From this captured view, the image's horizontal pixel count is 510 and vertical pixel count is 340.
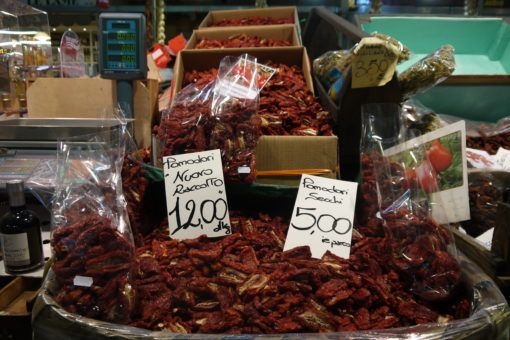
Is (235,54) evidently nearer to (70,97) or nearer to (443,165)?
(70,97)

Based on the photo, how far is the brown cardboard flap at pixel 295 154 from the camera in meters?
1.44

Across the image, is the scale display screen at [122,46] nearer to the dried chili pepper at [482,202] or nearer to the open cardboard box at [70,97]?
the open cardboard box at [70,97]

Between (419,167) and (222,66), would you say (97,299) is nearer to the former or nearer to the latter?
(419,167)

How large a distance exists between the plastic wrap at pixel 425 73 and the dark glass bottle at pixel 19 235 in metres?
1.31

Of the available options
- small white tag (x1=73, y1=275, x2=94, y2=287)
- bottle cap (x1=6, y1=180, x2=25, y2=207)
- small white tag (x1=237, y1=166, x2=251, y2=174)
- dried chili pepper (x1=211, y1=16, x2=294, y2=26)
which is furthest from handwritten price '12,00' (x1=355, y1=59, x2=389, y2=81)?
dried chili pepper (x1=211, y1=16, x2=294, y2=26)

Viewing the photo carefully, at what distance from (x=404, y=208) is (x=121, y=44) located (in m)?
1.07

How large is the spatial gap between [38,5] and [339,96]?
3702mm

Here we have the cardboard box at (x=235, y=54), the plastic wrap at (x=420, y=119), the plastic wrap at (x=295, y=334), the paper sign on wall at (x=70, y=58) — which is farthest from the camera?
the paper sign on wall at (x=70, y=58)

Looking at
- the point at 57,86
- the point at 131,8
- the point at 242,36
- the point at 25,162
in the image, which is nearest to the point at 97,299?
the point at 25,162

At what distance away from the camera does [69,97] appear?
1.96 m

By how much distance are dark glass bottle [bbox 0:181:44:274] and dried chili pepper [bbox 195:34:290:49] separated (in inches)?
56.6

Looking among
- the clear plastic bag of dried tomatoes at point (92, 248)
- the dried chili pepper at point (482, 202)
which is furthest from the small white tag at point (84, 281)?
the dried chili pepper at point (482, 202)

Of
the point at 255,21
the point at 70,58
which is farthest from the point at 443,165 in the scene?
the point at 255,21

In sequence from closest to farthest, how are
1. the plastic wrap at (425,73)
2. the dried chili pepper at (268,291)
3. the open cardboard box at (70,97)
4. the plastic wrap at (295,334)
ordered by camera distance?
the plastic wrap at (295,334) < the dried chili pepper at (268,291) < the plastic wrap at (425,73) < the open cardboard box at (70,97)
